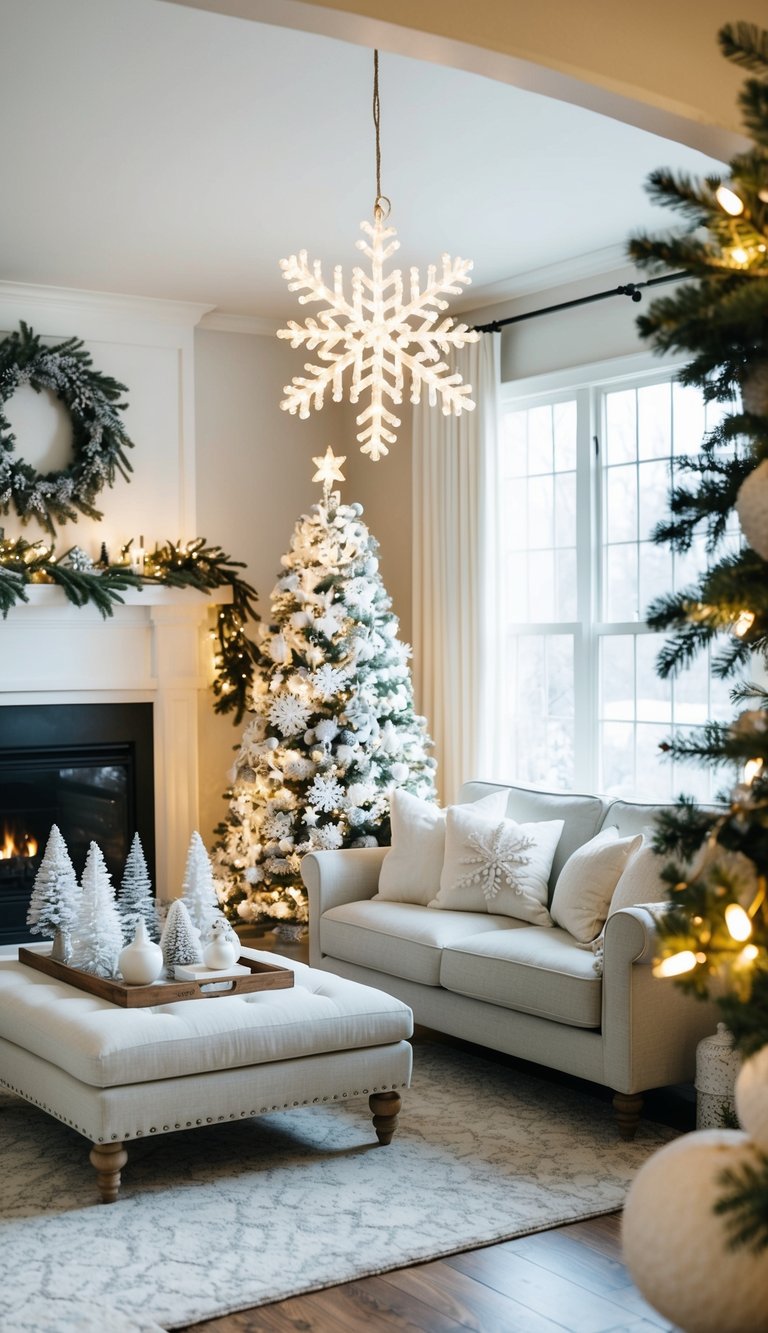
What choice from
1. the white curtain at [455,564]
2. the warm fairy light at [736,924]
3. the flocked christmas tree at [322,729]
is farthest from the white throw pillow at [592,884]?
the warm fairy light at [736,924]

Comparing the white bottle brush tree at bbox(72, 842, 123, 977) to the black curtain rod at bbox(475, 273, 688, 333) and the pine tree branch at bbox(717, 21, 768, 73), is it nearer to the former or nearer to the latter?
the black curtain rod at bbox(475, 273, 688, 333)

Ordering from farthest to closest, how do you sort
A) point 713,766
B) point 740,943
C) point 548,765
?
1. point 548,765
2. point 713,766
3. point 740,943

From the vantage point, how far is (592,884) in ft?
14.9

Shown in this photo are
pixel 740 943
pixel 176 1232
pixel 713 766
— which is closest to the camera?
pixel 740 943

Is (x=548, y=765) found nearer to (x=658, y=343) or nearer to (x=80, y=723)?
(x=80, y=723)

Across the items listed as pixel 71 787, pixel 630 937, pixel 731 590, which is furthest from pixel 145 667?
pixel 731 590

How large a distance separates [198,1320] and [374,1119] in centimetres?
116

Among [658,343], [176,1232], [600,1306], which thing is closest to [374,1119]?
[176,1232]

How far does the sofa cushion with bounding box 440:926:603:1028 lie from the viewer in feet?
13.6

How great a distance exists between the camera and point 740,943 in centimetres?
163

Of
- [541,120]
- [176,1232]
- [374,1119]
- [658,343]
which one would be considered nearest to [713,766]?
[658,343]

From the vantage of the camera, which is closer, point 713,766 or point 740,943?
point 740,943

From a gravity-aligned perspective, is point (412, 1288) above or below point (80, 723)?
below

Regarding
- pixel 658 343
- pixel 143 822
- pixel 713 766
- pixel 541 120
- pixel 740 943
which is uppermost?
pixel 541 120
